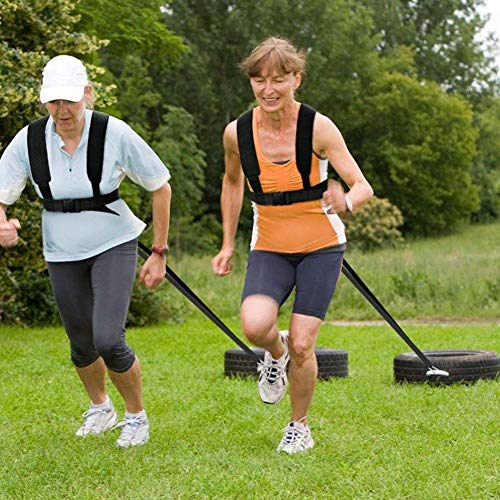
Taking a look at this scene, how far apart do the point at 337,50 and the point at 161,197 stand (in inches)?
1605

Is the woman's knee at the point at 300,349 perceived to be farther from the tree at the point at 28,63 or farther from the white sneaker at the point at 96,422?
the tree at the point at 28,63

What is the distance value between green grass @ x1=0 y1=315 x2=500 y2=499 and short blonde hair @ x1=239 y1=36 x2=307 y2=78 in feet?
6.67

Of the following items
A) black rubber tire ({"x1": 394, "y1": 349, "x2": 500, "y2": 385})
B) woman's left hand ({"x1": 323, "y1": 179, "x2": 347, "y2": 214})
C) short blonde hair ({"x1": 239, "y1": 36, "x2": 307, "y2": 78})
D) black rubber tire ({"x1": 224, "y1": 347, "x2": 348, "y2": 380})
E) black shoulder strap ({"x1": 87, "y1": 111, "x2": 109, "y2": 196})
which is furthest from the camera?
black rubber tire ({"x1": 224, "y1": 347, "x2": 348, "y2": 380})

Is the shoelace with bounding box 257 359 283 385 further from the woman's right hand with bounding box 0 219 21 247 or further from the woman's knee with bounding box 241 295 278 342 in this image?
the woman's right hand with bounding box 0 219 21 247

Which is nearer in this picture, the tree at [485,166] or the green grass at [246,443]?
the green grass at [246,443]

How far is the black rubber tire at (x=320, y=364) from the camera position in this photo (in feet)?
29.9

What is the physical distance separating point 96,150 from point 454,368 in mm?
3949

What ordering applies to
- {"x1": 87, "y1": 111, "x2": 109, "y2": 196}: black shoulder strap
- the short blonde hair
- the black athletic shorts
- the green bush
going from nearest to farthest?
the short blonde hair, {"x1": 87, "y1": 111, "x2": 109, "y2": 196}: black shoulder strap, the black athletic shorts, the green bush

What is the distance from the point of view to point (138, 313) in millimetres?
15781

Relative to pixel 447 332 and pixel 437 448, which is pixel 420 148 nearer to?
pixel 447 332

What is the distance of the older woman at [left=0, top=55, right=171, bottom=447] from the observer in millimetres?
5762

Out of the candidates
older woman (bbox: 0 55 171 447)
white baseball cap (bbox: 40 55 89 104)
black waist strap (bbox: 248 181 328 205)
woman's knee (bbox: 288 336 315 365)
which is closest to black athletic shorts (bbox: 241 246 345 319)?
woman's knee (bbox: 288 336 315 365)

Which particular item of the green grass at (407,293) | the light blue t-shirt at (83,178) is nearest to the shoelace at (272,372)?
the light blue t-shirt at (83,178)

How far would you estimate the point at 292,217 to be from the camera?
5.83 meters
